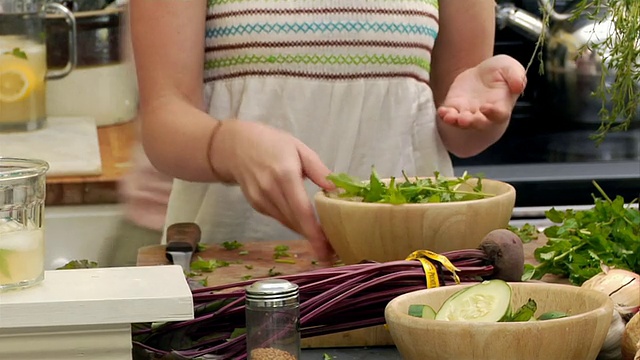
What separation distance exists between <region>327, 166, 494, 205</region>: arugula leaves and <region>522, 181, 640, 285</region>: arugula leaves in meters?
0.09

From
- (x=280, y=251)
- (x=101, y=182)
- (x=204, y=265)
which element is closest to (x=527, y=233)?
(x=280, y=251)

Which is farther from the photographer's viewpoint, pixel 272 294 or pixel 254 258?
pixel 254 258

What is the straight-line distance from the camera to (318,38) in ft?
4.57

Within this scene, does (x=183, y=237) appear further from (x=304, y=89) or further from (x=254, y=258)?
(x=304, y=89)

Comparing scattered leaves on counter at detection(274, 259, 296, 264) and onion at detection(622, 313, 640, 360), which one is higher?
onion at detection(622, 313, 640, 360)

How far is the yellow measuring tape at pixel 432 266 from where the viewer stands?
92 cm

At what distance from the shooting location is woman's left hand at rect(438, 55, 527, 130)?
1271 millimetres

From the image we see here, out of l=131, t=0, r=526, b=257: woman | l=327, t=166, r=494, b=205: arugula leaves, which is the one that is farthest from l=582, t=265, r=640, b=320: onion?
l=131, t=0, r=526, b=257: woman

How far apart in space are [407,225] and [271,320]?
0.98ft

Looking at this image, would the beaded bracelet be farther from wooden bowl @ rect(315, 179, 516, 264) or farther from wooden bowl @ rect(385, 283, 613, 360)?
wooden bowl @ rect(385, 283, 613, 360)

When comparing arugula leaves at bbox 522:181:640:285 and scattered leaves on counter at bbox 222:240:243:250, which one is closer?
arugula leaves at bbox 522:181:640:285

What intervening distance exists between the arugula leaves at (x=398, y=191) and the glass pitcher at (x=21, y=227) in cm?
39

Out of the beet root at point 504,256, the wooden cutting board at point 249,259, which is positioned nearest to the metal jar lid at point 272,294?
the beet root at point 504,256

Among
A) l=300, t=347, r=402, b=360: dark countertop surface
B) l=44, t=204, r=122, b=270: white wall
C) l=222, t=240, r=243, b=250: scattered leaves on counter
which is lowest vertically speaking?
l=44, t=204, r=122, b=270: white wall
